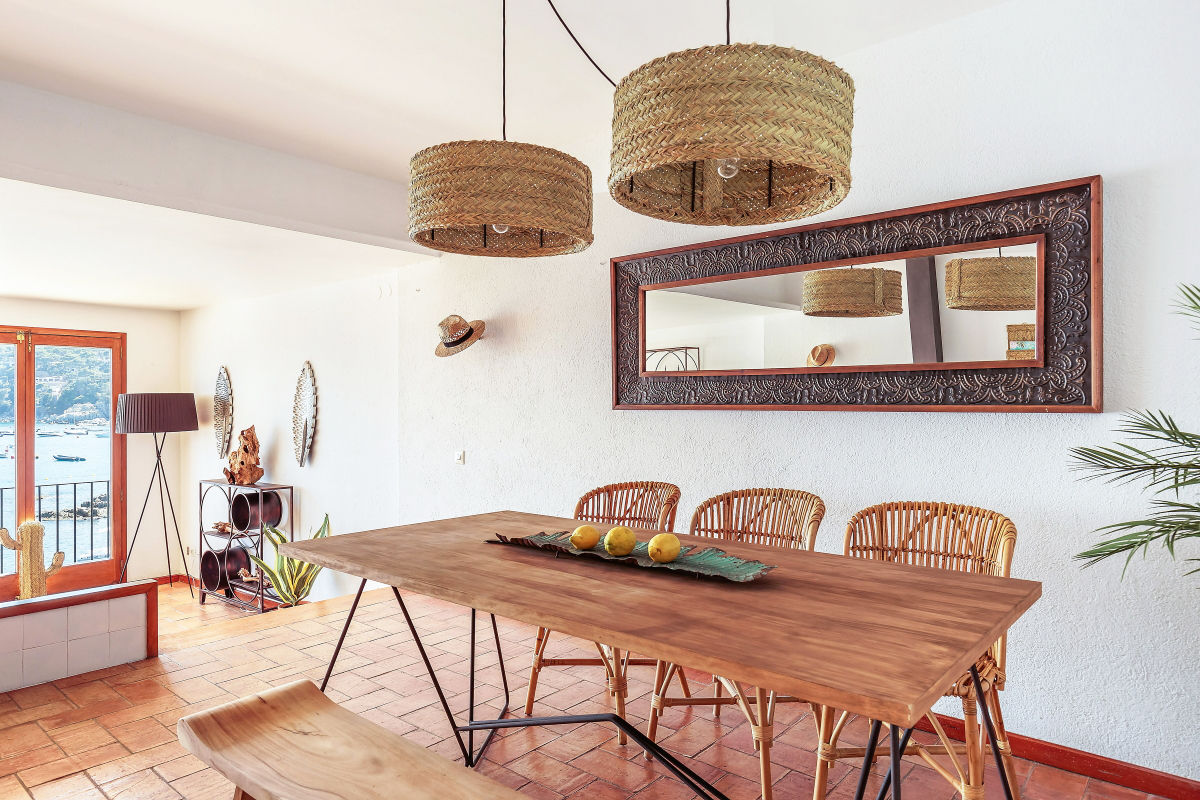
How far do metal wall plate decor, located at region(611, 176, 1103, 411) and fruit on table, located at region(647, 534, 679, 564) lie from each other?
51.8 inches

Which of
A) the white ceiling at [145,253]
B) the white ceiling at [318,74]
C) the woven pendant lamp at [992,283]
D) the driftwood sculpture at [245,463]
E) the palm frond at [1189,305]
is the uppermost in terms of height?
the white ceiling at [318,74]

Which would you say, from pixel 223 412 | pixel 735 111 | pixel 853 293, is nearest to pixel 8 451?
pixel 223 412

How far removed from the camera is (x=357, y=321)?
593 centimetres

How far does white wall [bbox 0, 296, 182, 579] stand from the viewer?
284 inches

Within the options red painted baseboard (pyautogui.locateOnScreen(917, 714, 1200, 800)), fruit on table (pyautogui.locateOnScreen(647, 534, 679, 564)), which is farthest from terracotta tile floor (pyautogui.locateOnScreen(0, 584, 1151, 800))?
fruit on table (pyautogui.locateOnScreen(647, 534, 679, 564))

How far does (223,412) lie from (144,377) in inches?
45.6

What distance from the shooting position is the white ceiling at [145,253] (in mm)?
3986

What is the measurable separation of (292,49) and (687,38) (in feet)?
5.16

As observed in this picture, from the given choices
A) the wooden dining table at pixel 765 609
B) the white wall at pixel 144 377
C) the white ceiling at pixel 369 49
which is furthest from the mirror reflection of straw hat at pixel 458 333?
the white wall at pixel 144 377

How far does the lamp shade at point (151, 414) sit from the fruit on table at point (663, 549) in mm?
6110

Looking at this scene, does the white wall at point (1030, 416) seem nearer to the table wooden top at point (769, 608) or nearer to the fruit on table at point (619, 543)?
the table wooden top at point (769, 608)

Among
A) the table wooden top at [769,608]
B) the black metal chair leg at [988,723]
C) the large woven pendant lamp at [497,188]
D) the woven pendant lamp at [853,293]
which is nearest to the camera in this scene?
the table wooden top at [769,608]

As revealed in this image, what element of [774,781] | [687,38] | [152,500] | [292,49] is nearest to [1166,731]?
[774,781]

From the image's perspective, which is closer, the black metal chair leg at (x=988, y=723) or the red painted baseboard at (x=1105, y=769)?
the black metal chair leg at (x=988, y=723)
